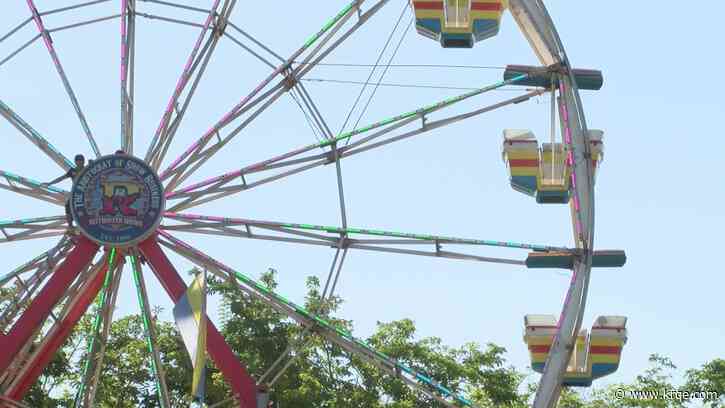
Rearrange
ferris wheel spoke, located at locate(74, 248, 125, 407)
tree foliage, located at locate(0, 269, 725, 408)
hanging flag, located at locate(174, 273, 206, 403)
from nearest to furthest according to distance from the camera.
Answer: hanging flag, located at locate(174, 273, 206, 403) → ferris wheel spoke, located at locate(74, 248, 125, 407) → tree foliage, located at locate(0, 269, 725, 408)

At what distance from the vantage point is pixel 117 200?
1994cm

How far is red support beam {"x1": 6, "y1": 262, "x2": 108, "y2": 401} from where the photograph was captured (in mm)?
19891

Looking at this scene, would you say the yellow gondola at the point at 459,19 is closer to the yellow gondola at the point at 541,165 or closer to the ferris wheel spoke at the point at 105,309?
the yellow gondola at the point at 541,165

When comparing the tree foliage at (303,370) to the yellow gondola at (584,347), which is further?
the tree foliage at (303,370)

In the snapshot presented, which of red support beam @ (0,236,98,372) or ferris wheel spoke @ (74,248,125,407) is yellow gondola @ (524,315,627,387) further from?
red support beam @ (0,236,98,372)

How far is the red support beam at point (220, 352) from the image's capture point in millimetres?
19422

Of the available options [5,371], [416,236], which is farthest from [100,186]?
[416,236]

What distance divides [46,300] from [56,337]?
743 millimetres

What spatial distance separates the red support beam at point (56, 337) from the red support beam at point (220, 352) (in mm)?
876

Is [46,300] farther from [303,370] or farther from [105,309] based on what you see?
[303,370]

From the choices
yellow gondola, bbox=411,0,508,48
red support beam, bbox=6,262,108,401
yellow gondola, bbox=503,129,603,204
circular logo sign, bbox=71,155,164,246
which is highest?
yellow gondola, bbox=411,0,508,48

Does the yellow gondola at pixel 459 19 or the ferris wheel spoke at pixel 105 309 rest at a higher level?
the yellow gondola at pixel 459 19

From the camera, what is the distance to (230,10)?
22109mm

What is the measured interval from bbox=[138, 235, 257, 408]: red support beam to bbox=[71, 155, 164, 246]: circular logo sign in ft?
1.46
